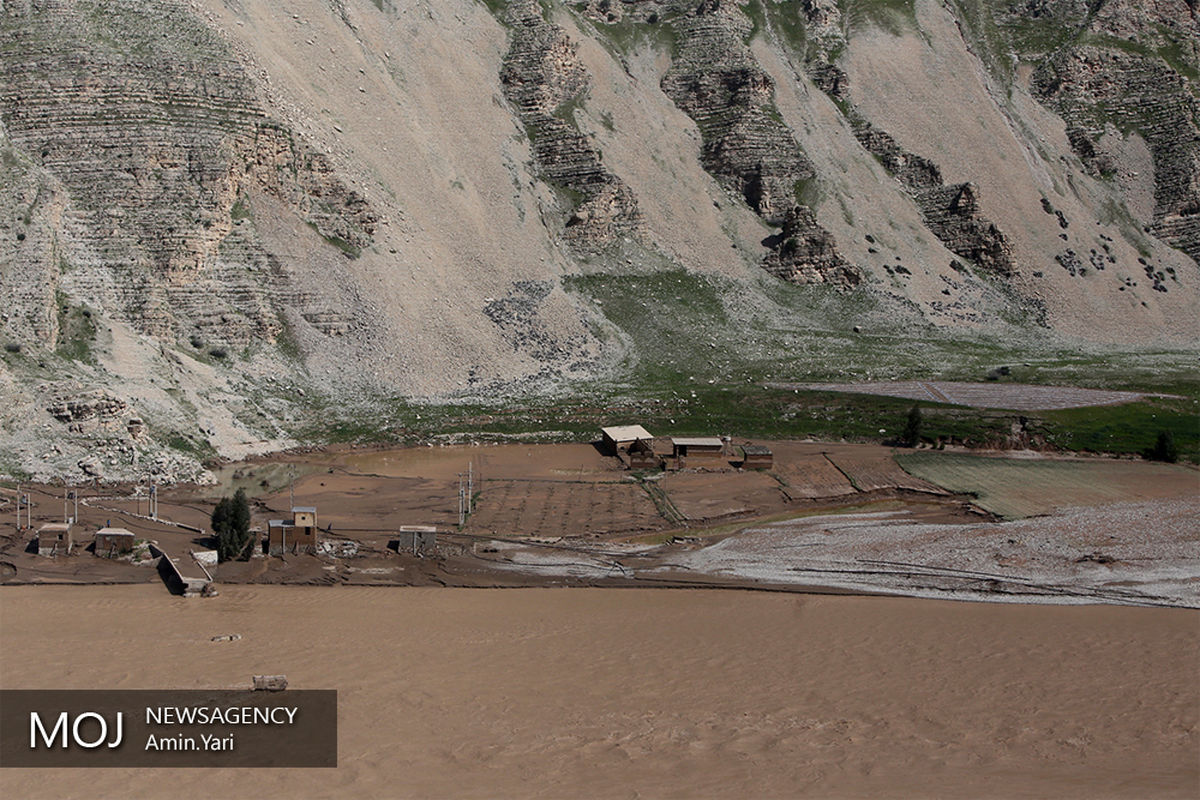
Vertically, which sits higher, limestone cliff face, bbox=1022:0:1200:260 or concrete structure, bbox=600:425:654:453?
limestone cliff face, bbox=1022:0:1200:260

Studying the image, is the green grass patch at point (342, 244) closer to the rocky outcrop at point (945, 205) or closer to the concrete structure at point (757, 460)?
the concrete structure at point (757, 460)

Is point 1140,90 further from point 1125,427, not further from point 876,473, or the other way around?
point 876,473

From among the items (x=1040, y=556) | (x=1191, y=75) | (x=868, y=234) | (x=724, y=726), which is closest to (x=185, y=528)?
(x=724, y=726)

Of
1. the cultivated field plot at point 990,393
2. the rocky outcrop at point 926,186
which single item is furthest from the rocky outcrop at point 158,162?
the rocky outcrop at point 926,186

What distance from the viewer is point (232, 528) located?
1141 inches

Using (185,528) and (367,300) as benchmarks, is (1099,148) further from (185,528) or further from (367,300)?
(185,528)

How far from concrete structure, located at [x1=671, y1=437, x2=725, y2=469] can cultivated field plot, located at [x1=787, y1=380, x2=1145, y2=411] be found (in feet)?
43.8

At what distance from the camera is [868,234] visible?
257 ft

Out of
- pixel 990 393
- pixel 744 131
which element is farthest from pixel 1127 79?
pixel 990 393

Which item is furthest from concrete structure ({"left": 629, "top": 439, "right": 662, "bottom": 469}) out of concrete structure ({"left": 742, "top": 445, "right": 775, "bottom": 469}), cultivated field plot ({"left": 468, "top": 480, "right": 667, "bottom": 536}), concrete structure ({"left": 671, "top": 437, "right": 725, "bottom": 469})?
concrete structure ({"left": 742, "top": 445, "right": 775, "bottom": 469})

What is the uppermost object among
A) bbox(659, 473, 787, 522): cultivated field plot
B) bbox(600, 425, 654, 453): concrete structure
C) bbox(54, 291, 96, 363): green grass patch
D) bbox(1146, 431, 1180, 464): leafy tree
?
bbox(54, 291, 96, 363): green grass patch

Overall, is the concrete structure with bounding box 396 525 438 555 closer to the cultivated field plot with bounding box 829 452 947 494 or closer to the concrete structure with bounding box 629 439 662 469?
the concrete structure with bounding box 629 439 662 469

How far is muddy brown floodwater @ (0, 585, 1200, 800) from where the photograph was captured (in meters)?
15.8

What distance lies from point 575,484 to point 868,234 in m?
45.4
